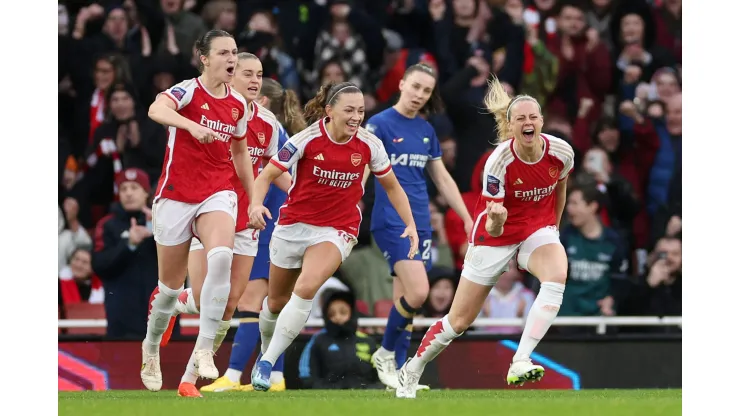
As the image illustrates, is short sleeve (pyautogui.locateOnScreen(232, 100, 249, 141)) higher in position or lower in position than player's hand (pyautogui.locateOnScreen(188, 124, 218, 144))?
higher

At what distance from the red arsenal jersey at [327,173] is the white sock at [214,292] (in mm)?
868

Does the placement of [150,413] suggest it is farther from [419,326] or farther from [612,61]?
[612,61]

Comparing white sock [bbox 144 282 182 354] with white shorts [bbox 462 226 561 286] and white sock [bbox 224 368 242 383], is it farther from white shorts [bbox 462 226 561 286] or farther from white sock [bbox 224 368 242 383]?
white shorts [bbox 462 226 561 286]

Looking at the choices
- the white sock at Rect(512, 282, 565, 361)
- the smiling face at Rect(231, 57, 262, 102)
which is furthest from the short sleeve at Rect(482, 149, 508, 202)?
the smiling face at Rect(231, 57, 262, 102)

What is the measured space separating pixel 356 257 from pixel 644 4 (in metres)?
5.19

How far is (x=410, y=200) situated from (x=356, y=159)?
1.58 meters

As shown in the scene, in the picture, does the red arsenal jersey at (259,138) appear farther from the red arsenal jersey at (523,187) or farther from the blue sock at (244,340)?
the red arsenal jersey at (523,187)

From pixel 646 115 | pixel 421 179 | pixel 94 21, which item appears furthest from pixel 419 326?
pixel 94 21

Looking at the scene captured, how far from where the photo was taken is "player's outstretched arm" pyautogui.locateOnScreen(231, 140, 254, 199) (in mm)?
9805

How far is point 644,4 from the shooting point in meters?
15.7

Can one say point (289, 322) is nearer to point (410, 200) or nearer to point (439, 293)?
point (410, 200)

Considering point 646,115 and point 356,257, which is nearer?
point 356,257

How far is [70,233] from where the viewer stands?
1334cm

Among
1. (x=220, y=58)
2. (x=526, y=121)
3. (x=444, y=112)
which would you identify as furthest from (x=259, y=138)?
(x=444, y=112)
